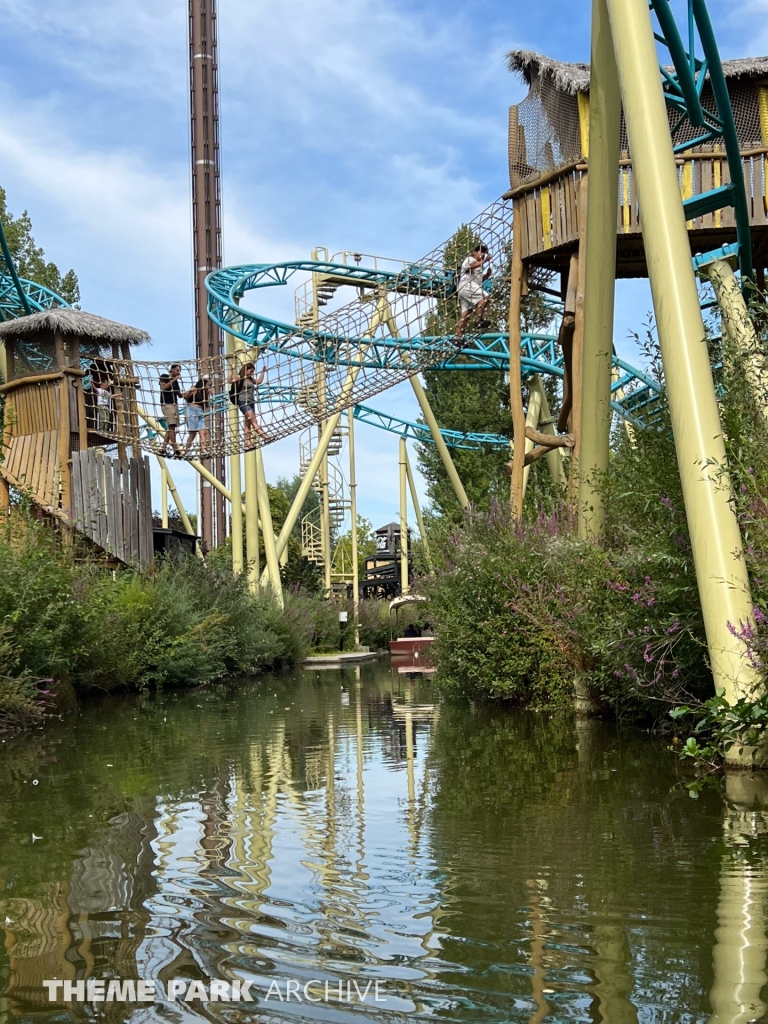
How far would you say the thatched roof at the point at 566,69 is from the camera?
46.4 feet

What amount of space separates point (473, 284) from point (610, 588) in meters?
9.54

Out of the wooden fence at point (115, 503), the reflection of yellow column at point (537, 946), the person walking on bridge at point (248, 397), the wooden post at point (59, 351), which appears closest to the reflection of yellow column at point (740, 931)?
the reflection of yellow column at point (537, 946)

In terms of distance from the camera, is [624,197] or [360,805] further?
[624,197]

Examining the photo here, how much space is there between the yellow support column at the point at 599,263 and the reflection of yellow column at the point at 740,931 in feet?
16.2

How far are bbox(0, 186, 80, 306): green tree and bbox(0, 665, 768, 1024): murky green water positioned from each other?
80.8 ft

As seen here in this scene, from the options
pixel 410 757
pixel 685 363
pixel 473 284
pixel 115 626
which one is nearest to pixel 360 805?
pixel 410 757

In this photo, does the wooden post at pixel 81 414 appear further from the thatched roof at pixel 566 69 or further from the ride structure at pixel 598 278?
the thatched roof at pixel 566 69

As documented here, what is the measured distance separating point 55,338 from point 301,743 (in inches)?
434

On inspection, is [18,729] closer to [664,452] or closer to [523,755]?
[523,755]

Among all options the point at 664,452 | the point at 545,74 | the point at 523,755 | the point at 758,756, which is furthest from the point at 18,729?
the point at 545,74

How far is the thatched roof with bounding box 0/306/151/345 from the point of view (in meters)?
18.5

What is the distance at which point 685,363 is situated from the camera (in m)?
6.80

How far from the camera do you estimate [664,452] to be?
8.54 meters

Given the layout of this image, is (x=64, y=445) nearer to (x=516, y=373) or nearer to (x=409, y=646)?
(x=516, y=373)
